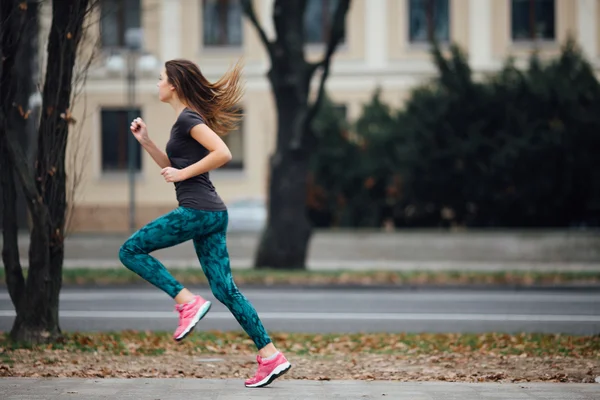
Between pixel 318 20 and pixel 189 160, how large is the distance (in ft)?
99.1

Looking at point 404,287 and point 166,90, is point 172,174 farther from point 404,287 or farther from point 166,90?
point 404,287

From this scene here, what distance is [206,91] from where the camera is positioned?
6695 millimetres

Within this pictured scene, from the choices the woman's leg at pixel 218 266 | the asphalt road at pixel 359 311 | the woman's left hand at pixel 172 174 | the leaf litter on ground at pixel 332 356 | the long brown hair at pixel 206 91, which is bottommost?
the asphalt road at pixel 359 311

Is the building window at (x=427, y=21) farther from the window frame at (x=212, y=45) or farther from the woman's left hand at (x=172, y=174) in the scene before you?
the woman's left hand at (x=172, y=174)

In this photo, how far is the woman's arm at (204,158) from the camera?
20.7 ft

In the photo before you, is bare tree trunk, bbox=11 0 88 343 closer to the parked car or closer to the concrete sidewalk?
the concrete sidewalk

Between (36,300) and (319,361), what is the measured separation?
226 cm

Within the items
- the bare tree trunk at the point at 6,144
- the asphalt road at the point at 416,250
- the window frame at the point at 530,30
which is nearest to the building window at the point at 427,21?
the window frame at the point at 530,30

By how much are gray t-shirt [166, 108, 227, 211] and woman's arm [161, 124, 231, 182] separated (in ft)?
0.21

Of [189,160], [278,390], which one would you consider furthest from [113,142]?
[278,390]

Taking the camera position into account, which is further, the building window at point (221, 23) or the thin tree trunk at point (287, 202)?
the building window at point (221, 23)

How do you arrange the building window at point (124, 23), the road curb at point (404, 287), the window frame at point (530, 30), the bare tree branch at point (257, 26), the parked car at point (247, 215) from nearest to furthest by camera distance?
the road curb at point (404, 287), the bare tree branch at point (257, 26), the parked car at point (247, 215), the window frame at point (530, 30), the building window at point (124, 23)

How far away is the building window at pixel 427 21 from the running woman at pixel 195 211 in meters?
30.0

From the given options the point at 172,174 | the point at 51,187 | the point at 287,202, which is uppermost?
the point at 172,174
